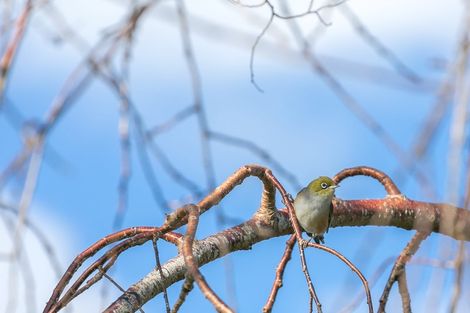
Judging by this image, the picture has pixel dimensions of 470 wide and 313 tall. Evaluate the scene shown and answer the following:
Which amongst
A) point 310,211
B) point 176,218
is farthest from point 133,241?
point 310,211

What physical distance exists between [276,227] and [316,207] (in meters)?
1.20

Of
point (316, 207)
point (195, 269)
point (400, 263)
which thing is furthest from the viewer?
point (316, 207)

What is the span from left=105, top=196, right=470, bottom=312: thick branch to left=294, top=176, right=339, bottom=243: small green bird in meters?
0.18

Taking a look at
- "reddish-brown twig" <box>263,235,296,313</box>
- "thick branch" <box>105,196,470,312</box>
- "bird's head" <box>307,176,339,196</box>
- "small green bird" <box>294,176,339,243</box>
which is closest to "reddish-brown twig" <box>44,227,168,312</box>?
"thick branch" <box>105,196,470,312</box>

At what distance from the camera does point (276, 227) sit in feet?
11.9

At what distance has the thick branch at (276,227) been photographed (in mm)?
2861

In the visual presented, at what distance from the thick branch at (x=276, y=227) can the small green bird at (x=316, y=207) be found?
179mm

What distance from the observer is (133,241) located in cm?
277

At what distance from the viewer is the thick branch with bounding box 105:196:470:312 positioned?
286 centimetres

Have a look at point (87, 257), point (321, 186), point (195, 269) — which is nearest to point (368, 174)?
point (321, 186)

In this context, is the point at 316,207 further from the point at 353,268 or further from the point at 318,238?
the point at 353,268

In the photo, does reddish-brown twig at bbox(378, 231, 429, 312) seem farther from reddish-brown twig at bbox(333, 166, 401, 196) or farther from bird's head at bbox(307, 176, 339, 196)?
bird's head at bbox(307, 176, 339, 196)

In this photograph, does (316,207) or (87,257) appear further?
(316,207)

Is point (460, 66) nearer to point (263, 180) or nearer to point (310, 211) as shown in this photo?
point (263, 180)
